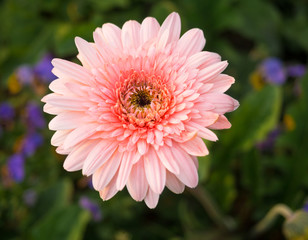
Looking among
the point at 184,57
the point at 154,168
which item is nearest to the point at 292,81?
the point at 184,57

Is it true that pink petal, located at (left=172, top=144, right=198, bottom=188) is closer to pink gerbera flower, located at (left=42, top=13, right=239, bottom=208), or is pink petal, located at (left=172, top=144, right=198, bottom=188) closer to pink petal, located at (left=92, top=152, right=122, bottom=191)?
pink gerbera flower, located at (left=42, top=13, right=239, bottom=208)

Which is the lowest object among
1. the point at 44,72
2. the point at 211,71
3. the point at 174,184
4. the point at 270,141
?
the point at 270,141

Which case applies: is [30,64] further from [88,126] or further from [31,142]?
[88,126]

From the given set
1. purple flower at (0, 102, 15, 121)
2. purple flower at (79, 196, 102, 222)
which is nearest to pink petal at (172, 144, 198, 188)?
purple flower at (79, 196, 102, 222)

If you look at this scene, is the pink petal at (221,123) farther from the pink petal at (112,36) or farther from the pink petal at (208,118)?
the pink petal at (112,36)

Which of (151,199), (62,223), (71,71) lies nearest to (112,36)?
(71,71)

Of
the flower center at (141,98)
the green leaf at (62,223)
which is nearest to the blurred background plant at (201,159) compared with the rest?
the green leaf at (62,223)

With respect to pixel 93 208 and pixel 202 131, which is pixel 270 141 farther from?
pixel 202 131
